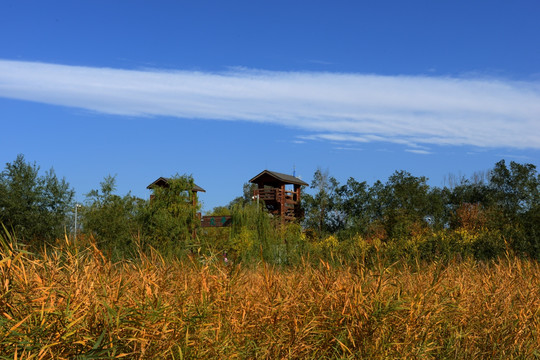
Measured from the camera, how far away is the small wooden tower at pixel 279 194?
44.2 meters

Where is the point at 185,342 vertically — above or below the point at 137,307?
below

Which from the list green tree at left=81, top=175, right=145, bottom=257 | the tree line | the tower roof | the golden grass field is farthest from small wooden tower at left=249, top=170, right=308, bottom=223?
the golden grass field

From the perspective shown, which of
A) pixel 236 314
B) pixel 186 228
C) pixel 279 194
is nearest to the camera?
pixel 236 314

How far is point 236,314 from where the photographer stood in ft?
17.1

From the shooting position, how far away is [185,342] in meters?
4.39

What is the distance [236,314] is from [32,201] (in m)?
19.7

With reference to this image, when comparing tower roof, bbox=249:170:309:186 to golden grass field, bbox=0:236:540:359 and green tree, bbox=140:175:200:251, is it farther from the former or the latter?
golden grass field, bbox=0:236:540:359

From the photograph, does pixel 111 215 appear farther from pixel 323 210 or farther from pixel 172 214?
pixel 323 210

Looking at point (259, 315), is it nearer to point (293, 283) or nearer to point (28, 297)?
point (293, 283)

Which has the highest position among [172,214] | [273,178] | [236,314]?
[273,178]

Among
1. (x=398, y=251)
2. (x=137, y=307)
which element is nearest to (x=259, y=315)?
(x=137, y=307)

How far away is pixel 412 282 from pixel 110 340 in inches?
164

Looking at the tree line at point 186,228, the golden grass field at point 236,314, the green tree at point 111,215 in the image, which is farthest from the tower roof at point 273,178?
the golden grass field at point 236,314

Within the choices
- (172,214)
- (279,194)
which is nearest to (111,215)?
(172,214)
